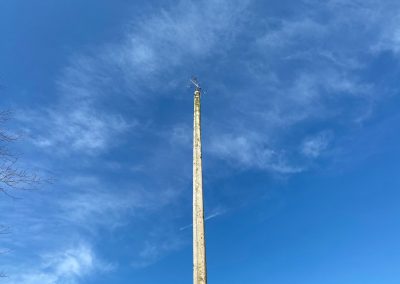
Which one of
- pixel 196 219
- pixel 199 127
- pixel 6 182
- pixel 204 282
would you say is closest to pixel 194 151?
pixel 199 127

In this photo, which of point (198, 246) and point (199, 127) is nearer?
point (198, 246)

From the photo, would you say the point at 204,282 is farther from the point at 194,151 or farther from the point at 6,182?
the point at 6,182

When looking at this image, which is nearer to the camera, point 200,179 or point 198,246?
point 198,246

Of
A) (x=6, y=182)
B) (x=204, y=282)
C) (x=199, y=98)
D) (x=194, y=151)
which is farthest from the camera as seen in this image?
(x=199, y=98)

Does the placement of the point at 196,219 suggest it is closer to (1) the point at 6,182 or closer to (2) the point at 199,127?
(2) the point at 199,127

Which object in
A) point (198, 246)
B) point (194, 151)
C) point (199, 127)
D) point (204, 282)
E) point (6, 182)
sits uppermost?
point (199, 127)

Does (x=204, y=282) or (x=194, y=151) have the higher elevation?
(x=194, y=151)

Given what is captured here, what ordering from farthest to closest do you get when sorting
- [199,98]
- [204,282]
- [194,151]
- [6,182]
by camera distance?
[199,98]
[194,151]
[6,182]
[204,282]

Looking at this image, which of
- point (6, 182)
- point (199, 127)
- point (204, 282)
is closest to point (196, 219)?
point (204, 282)

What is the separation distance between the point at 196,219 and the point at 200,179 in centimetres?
108

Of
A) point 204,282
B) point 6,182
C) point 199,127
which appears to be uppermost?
point 199,127

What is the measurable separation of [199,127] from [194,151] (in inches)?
30.7

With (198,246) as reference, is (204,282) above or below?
below

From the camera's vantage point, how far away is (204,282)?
10156 mm
